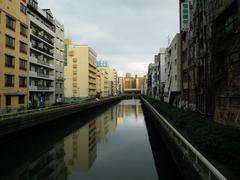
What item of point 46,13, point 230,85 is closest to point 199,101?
point 230,85

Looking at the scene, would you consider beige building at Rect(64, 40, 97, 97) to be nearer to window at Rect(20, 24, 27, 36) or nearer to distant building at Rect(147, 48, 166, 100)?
distant building at Rect(147, 48, 166, 100)

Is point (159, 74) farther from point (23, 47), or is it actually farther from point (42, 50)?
point (23, 47)

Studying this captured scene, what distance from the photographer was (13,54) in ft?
124

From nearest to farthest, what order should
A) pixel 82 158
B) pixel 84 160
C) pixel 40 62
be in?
1. pixel 84 160
2. pixel 82 158
3. pixel 40 62

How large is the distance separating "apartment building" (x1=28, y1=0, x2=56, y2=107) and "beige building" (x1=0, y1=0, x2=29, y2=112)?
3.25 metres

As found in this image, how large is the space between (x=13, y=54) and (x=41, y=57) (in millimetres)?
14531

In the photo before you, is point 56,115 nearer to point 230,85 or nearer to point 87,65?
point 230,85

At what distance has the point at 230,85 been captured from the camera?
1816 centimetres

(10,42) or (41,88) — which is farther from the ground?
(10,42)

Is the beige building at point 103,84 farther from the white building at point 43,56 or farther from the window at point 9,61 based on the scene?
the window at point 9,61

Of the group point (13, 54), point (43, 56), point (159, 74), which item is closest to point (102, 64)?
point (159, 74)

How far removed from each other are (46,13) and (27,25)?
14445 mm

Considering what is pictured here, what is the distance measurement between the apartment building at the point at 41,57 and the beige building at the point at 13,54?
325 cm

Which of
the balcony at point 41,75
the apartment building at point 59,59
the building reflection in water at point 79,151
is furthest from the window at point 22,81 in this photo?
the building reflection in water at point 79,151
